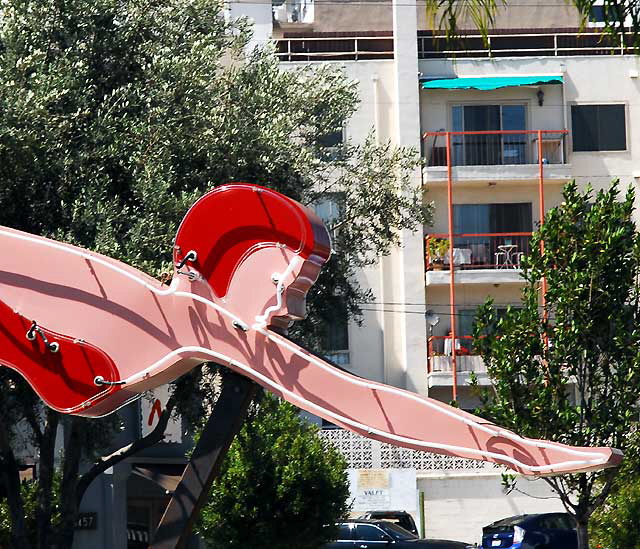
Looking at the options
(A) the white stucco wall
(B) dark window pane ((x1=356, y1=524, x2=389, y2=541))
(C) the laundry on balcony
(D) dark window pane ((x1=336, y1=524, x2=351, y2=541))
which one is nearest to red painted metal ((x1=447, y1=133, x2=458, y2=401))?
(C) the laundry on balcony

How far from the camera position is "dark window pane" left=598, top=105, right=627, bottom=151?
130 feet

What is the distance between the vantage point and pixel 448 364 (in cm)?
3772

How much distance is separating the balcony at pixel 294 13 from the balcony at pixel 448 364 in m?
11.7

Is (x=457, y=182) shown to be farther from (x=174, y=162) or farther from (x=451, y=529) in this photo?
(x=174, y=162)

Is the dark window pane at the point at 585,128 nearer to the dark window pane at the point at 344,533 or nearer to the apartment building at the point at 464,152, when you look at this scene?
the apartment building at the point at 464,152

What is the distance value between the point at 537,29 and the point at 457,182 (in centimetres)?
701

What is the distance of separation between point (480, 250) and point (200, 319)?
29795 millimetres

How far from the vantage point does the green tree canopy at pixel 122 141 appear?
46.1 ft

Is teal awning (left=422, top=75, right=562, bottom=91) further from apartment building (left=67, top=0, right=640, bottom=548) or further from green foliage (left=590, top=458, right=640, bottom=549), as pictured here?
green foliage (left=590, top=458, right=640, bottom=549)

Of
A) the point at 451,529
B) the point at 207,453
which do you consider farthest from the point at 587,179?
the point at 207,453

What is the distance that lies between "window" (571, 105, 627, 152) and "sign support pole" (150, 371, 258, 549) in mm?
31153

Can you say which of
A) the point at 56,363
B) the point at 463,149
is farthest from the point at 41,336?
the point at 463,149

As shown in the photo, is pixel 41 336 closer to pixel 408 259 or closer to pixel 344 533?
pixel 344 533

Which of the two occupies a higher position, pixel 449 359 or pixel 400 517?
pixel 449 359
